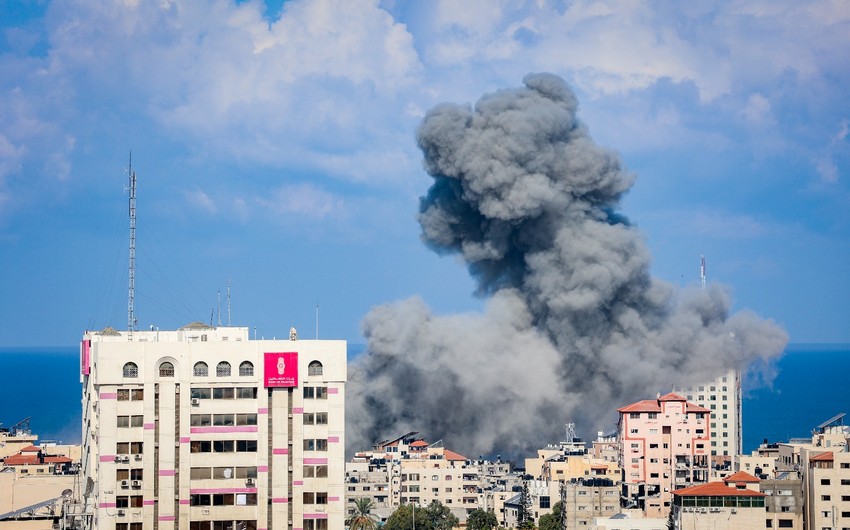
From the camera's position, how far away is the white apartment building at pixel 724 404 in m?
109

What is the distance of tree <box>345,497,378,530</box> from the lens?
73.2m

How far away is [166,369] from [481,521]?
115 feet

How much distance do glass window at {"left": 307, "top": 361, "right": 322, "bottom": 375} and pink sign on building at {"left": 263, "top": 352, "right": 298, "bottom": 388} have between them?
39 centimetres

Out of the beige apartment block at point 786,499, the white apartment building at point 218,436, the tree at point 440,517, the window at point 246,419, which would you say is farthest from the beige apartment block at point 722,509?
the window at point 246,419

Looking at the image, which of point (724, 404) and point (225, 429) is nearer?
point (225, 429)

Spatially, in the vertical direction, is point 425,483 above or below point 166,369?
below

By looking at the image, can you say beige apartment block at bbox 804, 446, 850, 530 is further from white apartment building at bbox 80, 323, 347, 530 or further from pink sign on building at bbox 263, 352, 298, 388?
pink sign on building at bbox 263, 352, 298, 388

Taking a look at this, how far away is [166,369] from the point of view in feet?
152

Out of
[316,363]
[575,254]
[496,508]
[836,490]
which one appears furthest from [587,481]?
[316,363]

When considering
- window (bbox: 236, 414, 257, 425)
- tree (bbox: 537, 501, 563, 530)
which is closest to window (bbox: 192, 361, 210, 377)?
window (bbox: 236, 414, 257, 425)

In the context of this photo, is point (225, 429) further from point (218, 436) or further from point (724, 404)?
point (724, 404)

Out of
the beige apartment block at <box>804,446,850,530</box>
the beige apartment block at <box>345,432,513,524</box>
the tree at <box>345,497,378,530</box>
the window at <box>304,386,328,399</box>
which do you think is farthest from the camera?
the beige apartment block at <box>345,432,513,524</box>

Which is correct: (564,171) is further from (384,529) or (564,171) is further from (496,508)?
(384,529)

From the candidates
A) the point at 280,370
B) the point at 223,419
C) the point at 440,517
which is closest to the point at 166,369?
the point at 223,419
